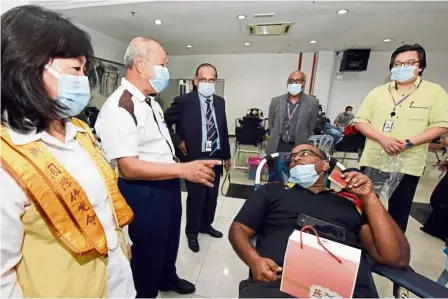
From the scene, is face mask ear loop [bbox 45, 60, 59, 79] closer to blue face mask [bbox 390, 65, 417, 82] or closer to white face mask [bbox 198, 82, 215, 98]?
white face mask [bbox 198, 82, 215, 98]

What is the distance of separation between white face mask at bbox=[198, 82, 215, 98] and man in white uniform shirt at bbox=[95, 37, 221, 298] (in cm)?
80

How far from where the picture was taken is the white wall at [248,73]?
7496 mm

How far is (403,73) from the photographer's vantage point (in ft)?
5.21

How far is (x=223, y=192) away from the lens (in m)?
3.40

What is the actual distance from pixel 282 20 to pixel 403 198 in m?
3.39

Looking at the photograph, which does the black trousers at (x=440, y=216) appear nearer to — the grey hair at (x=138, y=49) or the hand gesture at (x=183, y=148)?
the hand gesture at (x=183, y=148)

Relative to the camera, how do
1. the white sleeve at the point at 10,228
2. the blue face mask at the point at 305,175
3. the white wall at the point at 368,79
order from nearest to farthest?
the white sleeve at the point at 10,228 → the blue face mask at the point at 305,175 → the white wall at the point at 368,79

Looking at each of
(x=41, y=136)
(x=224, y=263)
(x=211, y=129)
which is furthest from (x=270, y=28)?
(x=41, y=136)

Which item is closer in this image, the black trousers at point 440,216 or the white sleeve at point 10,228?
the white sleeve at point 10,228

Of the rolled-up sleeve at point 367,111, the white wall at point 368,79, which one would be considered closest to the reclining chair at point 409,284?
the rolled-up sleeve at point 367,111

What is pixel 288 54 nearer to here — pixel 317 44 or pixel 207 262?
pixel 317 44

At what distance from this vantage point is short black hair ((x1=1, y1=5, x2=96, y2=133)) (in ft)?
1.89

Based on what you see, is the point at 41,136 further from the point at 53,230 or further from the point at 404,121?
the point at 404,121

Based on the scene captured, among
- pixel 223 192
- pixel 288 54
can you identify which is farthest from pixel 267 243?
pixel 288 54
